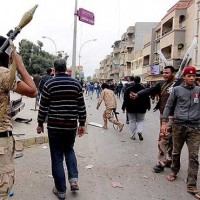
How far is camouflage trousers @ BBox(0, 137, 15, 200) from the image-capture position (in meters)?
2.76

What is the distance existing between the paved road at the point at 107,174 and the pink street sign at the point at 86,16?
4.55m

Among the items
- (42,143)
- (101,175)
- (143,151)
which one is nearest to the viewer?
(101,175)

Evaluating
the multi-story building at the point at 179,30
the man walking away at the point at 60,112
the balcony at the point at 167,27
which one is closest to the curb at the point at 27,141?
the man walking away at the point at 60,112

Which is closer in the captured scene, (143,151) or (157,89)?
(157,89)

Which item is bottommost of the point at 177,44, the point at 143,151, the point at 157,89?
the point at 143,151

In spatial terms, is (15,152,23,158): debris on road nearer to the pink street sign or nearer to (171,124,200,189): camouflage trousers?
(171,124,200,189): camouflage trousers

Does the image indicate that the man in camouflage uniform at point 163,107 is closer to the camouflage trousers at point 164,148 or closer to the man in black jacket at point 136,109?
the camouflage trousers at point 164,148

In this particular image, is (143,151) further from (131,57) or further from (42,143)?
(131,57)

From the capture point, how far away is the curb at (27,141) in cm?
758

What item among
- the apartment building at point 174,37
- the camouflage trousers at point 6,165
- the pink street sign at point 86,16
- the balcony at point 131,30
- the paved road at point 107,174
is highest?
the balcony at point 131,30

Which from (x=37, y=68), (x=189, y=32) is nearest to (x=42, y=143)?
(x=189, y=32)

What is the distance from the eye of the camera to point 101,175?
563cm

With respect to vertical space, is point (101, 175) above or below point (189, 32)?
below

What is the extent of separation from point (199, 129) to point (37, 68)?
189 ft
